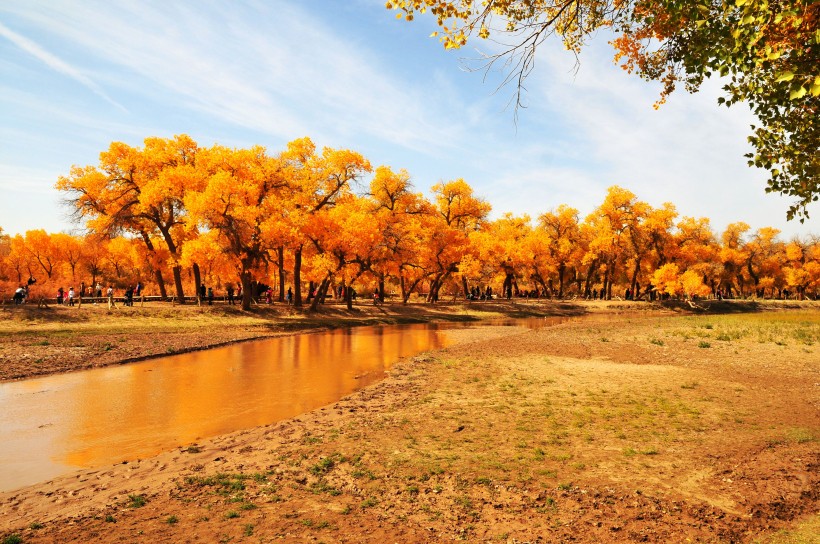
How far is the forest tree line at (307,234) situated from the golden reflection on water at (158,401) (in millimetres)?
16908

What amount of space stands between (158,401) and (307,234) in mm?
27915

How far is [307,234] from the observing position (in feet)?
136

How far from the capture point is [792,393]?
13586 mm

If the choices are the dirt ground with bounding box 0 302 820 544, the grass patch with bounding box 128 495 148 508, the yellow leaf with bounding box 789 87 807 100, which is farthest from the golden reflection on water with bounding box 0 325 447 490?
the yellow leaf with bounding box 789 87 807 100

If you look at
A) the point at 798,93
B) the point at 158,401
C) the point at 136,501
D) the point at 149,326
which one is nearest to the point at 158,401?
the point at 158,401

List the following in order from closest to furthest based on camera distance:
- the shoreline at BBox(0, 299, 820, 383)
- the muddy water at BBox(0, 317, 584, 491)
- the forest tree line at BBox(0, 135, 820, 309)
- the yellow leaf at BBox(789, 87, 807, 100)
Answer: the yellow leaf at BBox(789, 87, 807, 100)
the muddy water at BBox(0, 317, 584, 491)
the shoreline at BBox(0, 299, 820, 383)
the forest tree line at BBox(0, 135, 820, 309)

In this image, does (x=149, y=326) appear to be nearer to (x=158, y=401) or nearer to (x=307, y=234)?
(x=307, y=234)

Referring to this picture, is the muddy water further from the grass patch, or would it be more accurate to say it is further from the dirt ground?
the grass patch

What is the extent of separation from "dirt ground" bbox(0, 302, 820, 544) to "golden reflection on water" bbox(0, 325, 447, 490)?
1217 mm

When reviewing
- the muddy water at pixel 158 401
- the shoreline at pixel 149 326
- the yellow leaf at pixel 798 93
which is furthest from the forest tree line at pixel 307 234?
the yellow leaf at pixel 798 93

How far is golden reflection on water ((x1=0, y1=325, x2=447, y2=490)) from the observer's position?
10.2 metres

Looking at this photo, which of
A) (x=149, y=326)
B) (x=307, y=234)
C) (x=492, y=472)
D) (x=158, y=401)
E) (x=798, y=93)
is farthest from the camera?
(x=307, y=234)

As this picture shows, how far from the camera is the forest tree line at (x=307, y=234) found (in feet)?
128

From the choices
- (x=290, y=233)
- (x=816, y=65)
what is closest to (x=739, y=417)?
(x=816, y=65)
